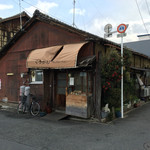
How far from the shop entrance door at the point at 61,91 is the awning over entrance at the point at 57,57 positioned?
1402 mm

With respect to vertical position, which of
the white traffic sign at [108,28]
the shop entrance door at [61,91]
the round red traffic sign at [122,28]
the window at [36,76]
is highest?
the white traffic sign at [108,28]

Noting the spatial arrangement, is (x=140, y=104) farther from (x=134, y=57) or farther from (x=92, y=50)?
(x=92, y=50)

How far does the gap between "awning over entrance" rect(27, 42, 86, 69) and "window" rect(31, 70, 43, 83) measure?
3.75ft

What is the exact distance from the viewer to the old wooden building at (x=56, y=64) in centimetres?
767

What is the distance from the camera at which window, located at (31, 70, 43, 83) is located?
9.92 m

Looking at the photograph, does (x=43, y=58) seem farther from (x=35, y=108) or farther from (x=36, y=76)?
(x=35, y=108)

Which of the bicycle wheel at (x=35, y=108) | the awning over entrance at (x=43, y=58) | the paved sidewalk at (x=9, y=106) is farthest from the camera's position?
the paved sidewalk at (x=9, y=106)

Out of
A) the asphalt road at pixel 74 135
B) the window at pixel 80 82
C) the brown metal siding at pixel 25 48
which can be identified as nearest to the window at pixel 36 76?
the brown metal siding at pixel 25 48

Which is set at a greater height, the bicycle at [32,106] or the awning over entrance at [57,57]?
the awning over entrance at [57,57]

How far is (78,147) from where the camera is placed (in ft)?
15.7

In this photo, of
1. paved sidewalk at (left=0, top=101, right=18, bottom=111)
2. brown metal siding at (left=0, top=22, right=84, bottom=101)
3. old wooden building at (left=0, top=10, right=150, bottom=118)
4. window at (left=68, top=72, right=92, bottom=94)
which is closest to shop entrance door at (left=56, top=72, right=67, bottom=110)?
old wooden building at (left=0, top=10, right=150, bottom=118)

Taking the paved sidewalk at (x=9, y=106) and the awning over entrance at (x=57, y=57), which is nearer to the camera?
the awning over entrance at (x=57, y=57)

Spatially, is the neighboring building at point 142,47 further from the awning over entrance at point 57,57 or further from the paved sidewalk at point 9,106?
the paved sidewalk at point 9,106

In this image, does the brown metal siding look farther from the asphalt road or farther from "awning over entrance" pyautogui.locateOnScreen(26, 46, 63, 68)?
the asphalt road
